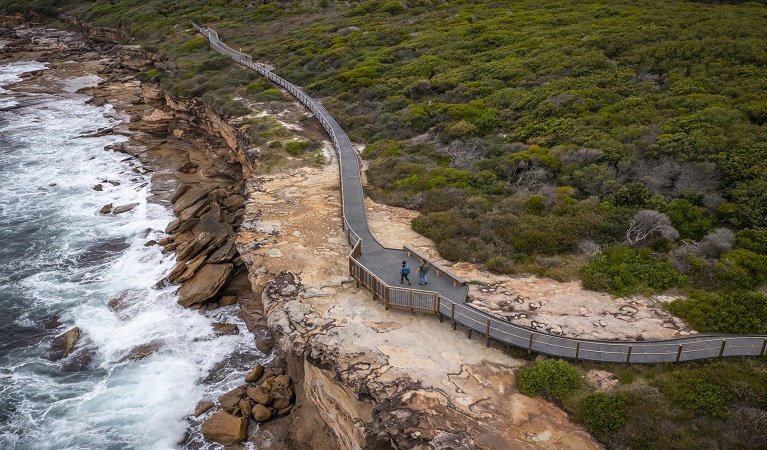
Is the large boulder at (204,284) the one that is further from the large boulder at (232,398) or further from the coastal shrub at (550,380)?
the coastal shrub at (550,380)

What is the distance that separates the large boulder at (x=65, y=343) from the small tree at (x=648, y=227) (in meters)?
23.2

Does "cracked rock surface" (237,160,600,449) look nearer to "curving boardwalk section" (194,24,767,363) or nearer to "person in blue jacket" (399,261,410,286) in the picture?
"curving boardwalk section" (194,24,767,363)

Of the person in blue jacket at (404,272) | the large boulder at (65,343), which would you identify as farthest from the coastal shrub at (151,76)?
the person in blue jacket at (404,272)

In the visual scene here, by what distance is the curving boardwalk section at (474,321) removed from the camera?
13.3 metres

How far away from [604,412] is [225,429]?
1194 cm

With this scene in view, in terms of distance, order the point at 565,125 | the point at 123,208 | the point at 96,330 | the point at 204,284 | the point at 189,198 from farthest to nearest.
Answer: the point at 123,208, the point at 189,198, the point at 565,125, the point at 204,284, the point at 96,330

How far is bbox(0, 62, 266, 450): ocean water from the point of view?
58.1ft

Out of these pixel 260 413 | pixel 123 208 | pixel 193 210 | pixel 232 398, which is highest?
pixel 193 210

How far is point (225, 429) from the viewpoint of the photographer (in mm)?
16641

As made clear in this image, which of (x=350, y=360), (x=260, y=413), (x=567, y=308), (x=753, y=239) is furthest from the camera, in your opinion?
(x=753, y=239)

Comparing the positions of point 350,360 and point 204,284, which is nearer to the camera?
point 350,360

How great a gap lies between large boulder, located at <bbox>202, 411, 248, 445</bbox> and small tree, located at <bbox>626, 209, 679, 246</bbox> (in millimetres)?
15508

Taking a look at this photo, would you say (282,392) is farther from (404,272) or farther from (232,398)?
(404,272)

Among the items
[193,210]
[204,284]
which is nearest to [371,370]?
[204,284]
